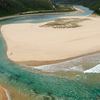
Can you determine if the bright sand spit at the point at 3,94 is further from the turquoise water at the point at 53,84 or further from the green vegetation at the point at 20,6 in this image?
the green vegetation at the point at 20,6

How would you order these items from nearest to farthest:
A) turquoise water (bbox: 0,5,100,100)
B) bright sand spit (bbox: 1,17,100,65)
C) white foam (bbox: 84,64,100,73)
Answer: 1. turquoise water (bbox: 0,5,100,100)
2. white foam (bbox: 84,64,100,73)
3. bright sand spit (bbox: 1,17,100,65)

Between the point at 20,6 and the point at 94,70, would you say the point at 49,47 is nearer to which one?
the point at 94,70

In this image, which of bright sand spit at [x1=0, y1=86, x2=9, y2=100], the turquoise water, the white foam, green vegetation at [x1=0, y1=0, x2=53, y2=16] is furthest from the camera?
green vegetation at [x1=0, y1=0, x2=53, y2=16]

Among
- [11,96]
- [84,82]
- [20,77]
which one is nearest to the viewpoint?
[11,96]

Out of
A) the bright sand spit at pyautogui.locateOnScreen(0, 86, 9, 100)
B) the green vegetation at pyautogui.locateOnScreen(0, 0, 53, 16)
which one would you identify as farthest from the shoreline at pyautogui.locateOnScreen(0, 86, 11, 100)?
the green vegetation at pyautogui.locateOnScreen(0, 0, 53, 16)

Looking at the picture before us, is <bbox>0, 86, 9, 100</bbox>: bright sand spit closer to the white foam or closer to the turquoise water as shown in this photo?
the turquoise water

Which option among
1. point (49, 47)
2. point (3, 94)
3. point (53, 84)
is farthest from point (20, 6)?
point (3, 94)

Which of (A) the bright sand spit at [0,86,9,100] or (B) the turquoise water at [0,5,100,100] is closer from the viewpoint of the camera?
(A) the bright sand spit at [0,86,9,100]

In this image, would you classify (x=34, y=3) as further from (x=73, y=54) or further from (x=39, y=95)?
(x=39, y=95)

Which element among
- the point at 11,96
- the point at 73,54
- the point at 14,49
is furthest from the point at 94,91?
the point at 14,49

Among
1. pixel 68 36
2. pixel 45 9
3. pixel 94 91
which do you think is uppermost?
pixel 94 91
